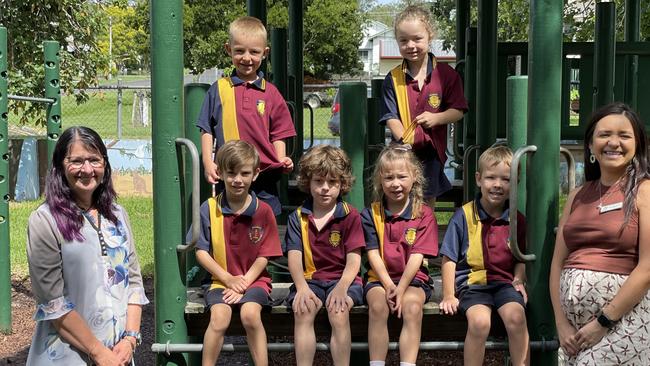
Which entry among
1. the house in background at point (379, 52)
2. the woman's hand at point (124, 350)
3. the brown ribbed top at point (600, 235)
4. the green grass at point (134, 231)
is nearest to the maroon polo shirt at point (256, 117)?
the woman's hand at point (124, 350)

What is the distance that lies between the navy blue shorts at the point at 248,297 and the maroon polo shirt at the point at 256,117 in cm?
75

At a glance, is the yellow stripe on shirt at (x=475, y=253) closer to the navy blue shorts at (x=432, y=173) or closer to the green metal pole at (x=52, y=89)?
the navy blue shorts at (x=432, y=173)

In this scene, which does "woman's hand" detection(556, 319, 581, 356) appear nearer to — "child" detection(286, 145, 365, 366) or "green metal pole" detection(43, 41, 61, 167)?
"child" detection(286, 145, 365, 366)

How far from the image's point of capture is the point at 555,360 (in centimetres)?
387

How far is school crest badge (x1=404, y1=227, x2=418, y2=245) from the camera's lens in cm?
393

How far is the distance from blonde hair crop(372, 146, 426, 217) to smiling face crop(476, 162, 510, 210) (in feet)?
0.91

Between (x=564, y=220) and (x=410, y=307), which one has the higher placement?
(x=564, y=220)

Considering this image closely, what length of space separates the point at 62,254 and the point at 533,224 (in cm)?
187

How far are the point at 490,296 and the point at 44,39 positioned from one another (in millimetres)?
10562

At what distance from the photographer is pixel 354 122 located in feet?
13.4

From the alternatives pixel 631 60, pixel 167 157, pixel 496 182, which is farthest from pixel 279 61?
pixel 496 182

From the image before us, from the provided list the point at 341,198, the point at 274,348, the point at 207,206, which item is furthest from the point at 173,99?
the point at 274,348

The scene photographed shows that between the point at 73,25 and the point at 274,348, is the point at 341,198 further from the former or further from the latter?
the point at 73,25

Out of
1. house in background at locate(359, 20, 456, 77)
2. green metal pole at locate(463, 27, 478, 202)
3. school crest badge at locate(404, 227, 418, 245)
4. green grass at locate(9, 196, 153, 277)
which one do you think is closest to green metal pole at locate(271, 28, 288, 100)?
green metal pole at locate(463, 27, 478, 202)
